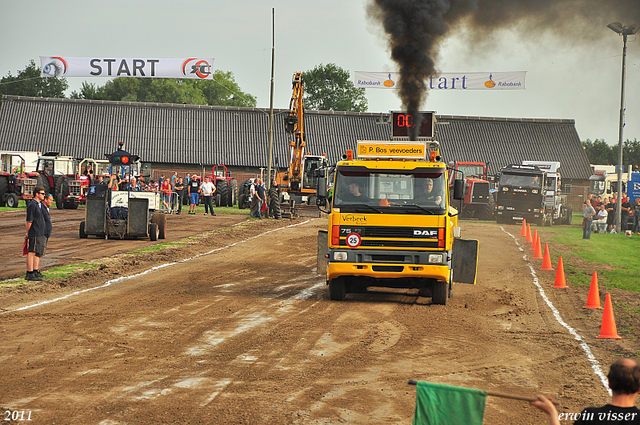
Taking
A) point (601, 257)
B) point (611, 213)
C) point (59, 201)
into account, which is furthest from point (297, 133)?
point (601, 257)

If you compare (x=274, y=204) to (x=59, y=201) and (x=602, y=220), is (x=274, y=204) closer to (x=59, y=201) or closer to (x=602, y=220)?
(x=59, y=201)

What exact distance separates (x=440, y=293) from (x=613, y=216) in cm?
2777

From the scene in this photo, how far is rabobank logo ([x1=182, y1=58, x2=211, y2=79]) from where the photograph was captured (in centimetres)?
5175

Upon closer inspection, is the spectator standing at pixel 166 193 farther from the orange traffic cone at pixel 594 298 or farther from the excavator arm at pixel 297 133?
the orange traffic cone at pixel 594 298

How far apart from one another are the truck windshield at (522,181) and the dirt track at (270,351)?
2464 centimetres

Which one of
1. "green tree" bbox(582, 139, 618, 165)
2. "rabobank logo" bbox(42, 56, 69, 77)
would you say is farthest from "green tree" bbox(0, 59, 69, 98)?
"green tree" bbox(582, 139, 618, 165)

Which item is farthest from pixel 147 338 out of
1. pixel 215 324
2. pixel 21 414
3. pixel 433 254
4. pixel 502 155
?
pixel 502 155

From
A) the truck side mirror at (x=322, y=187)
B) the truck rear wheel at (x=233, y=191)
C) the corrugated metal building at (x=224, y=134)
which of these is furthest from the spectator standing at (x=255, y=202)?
the corrugated metal building at (x=224, y=134)

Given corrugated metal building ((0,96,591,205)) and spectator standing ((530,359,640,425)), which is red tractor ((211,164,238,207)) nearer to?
corrugated metal building ((0,96,591,205))

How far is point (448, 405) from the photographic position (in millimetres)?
3816

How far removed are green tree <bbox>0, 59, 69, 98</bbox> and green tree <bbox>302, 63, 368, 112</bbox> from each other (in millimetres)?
36846

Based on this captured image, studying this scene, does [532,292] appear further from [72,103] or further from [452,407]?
[72,103]

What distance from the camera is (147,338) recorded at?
29.8 feet

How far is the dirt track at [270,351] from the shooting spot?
644cm
